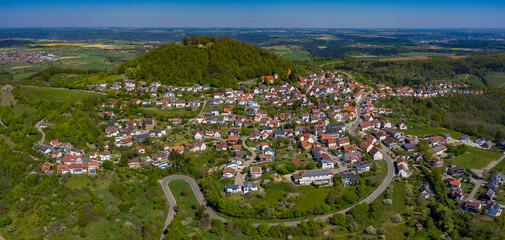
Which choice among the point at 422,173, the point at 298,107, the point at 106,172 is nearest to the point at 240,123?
the point at 298,107

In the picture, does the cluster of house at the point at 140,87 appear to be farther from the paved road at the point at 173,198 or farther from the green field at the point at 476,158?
the green field at the point at 476,158

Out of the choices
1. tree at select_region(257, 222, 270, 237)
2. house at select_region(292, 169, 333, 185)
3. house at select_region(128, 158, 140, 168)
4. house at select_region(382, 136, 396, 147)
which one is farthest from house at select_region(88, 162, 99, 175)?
house at select_region(382, 136, 396, 147)

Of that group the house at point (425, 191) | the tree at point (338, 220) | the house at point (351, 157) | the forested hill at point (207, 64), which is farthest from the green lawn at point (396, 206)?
the forested hill at point (207, 64)

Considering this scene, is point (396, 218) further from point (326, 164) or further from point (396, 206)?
point (326, 164)

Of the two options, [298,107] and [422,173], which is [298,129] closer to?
[298,107]

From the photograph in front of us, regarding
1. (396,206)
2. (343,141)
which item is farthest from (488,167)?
(343,141)

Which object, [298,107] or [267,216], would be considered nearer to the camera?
[267,216]
